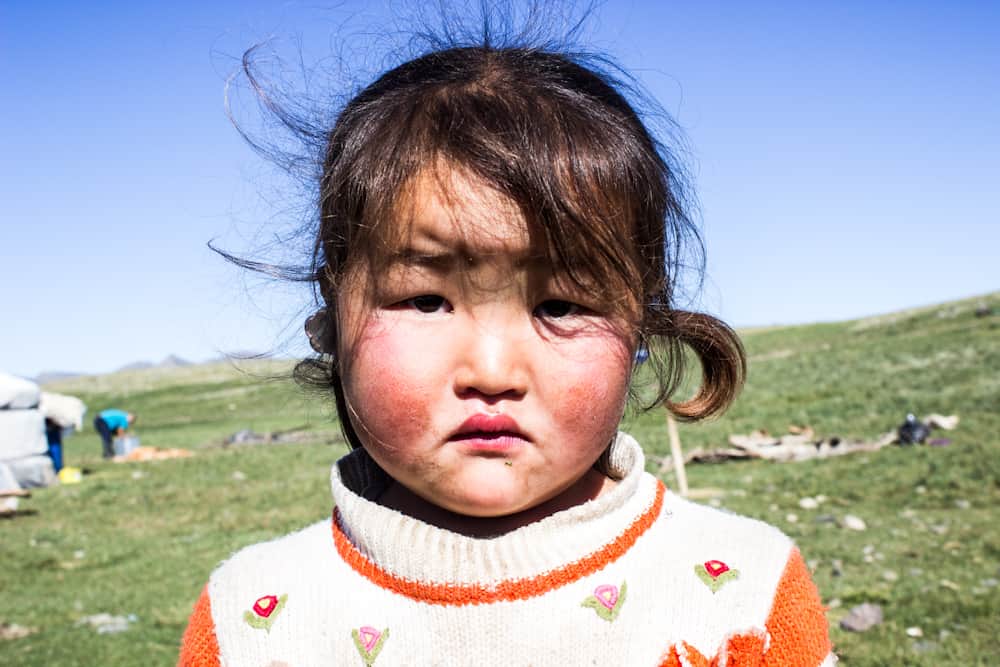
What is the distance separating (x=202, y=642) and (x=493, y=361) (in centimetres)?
85

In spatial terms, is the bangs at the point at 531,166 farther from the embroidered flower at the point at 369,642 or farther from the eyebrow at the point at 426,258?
the embroidered flower at the point at 369,642

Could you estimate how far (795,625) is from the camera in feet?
5.48

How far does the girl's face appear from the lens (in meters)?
1.52

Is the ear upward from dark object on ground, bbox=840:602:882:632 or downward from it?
upward

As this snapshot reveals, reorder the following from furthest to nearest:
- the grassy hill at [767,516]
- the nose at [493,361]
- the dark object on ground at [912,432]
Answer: the dark object on ground at [912,432] < the grassy hill at [767,516] < the nose at [493,361]

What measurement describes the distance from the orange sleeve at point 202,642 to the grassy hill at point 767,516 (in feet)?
2.29

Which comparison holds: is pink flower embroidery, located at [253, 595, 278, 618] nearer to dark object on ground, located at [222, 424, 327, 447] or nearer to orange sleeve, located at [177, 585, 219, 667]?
orange sleeve, located at [177, 585, 219, 667]

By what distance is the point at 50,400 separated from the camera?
635 inches

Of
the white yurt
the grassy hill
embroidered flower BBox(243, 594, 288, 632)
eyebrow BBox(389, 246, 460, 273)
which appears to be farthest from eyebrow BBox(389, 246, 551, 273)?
the white yurt

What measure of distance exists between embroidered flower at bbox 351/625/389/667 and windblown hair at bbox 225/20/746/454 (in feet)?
1.97

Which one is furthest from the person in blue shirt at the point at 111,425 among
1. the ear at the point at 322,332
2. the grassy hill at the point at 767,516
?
the ear at the point at 322,332

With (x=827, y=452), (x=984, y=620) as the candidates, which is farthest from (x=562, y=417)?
(x=827, y=452)

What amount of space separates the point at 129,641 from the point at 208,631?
4081mm

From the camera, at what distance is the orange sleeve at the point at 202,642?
5.85 ft
